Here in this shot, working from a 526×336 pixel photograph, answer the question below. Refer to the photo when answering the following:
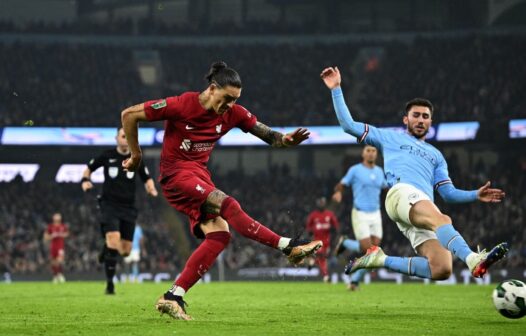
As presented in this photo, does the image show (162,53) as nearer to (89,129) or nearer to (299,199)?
(89,129)

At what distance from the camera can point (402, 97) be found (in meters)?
37.1

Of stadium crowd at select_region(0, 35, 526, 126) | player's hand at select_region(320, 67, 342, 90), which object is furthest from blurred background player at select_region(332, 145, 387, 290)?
stadium crowd at select_region(0, 35, 526, 126)

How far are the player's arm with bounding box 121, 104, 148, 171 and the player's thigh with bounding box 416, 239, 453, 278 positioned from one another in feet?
10.4

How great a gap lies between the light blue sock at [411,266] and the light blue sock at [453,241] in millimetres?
467

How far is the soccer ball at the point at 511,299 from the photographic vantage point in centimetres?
766

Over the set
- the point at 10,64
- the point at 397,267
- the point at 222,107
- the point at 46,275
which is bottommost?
the point at 46,275

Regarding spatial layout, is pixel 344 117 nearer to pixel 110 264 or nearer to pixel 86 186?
pixel 86 186

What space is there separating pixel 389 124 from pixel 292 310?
84.5 feet

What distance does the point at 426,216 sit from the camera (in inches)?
334

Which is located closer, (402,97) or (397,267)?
(397,267)

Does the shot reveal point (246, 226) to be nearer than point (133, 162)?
Yes

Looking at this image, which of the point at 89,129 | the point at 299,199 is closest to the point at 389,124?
the point at 299,199

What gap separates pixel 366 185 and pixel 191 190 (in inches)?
369

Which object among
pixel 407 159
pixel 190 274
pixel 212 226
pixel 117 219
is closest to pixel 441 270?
pixel 407 159
